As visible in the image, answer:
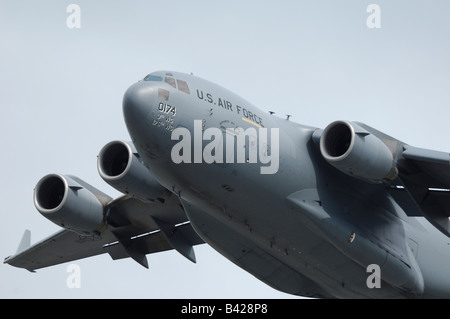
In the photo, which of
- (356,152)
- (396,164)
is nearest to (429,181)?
(396,164)

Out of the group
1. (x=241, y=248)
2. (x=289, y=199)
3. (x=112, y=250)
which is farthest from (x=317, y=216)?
(x=112, y=250)

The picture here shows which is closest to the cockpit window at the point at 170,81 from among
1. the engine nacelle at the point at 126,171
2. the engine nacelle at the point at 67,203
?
the engine nacelle at the point at 126,171

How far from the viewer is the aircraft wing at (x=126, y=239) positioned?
12922 millimetres

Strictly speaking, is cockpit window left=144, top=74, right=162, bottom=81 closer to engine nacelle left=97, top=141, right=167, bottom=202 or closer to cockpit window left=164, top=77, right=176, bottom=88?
cockpit window left=164, top=77, right=176, bottom=88

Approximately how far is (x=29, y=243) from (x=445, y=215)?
7781 mm

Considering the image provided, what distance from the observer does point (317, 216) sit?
1070 cm

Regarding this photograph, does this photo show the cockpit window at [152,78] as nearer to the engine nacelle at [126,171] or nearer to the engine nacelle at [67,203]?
the engine nacelle at [126,171]

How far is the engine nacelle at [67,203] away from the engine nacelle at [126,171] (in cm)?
106

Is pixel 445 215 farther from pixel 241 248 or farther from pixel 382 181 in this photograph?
pixel 241 248

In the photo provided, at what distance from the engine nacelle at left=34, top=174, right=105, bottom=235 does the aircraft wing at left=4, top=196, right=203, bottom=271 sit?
1.43 feet

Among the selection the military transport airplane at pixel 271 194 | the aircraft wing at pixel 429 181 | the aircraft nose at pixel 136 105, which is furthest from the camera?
the aircraft wing at pixel 429 181

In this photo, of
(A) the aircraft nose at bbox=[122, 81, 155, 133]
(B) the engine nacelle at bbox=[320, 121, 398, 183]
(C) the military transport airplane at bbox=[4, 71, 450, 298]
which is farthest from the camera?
(B) the engine nacelle at bbox=[320, 121, 398, 183]

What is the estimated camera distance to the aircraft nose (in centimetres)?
959

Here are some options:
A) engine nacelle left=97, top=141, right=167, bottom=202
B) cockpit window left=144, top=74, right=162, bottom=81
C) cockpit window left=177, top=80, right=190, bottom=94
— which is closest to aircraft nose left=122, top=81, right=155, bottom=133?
cockpit window left=144, top=74, right=162, bottom=81
